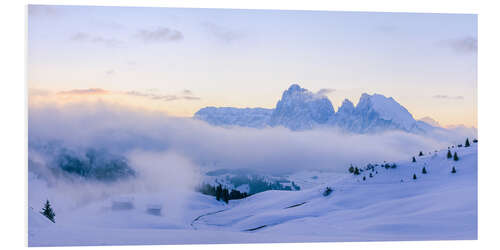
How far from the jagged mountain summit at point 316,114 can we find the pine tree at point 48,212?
270 cm

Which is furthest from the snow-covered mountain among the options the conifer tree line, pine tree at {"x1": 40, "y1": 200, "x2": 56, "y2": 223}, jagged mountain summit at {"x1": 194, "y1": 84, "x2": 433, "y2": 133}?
pine tree at {"x1": 40, "y1": 200, "x2": 56, "y2": 223}

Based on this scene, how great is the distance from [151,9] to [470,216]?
605 centimetres

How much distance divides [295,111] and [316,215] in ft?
5.73

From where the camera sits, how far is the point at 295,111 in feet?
32.1

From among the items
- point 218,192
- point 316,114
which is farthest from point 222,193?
point 316,114

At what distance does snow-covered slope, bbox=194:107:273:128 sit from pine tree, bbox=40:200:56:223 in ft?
8.86

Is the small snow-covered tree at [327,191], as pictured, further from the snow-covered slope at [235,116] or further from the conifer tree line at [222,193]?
the snow-covered slope at [235,116]

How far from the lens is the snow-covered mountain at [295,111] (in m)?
9.84

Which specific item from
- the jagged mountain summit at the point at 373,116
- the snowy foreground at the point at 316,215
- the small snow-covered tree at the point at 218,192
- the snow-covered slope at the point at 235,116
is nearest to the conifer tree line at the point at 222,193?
the small snow-covered tree at the point at 218,192

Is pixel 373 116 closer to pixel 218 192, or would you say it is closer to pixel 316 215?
pixel 316 215

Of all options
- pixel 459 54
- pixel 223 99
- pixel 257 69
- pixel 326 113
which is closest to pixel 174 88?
pixel 223 99

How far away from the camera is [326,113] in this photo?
32.9ft

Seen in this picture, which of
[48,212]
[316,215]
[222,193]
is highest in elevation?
[222,193]
